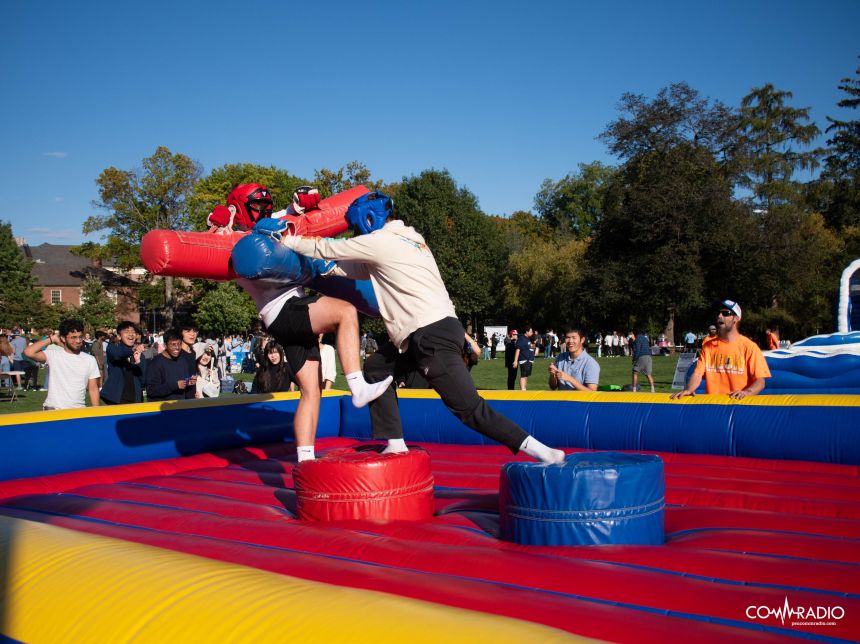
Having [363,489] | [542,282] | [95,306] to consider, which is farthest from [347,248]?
[95,306]

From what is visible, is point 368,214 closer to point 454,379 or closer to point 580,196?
point 454,379

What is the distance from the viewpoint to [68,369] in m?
6.13

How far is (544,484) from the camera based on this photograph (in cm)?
300

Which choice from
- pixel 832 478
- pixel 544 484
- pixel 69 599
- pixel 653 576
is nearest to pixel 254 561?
pixel 69 599

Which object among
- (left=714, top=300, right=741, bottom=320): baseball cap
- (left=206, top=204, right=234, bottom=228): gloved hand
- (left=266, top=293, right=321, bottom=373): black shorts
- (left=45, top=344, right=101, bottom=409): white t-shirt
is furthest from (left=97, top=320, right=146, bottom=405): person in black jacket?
(left=714, top=300, right=741, bottom=320): baseball cap

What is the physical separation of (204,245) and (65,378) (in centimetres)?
262

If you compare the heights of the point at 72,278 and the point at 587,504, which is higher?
the point at 72,278

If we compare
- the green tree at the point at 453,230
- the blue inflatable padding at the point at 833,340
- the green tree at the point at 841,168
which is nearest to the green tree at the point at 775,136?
Answer: the green tree at the point at 841,168

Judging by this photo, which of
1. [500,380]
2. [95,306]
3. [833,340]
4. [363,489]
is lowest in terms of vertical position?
[500,380]

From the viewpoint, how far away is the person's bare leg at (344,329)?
398cm

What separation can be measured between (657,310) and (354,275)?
31.4 meters

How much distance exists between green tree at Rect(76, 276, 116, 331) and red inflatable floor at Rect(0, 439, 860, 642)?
43556mm

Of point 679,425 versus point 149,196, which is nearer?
point 679,425

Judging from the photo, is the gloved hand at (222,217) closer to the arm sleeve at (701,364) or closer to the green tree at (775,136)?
the arm sleeve at (701,364)
